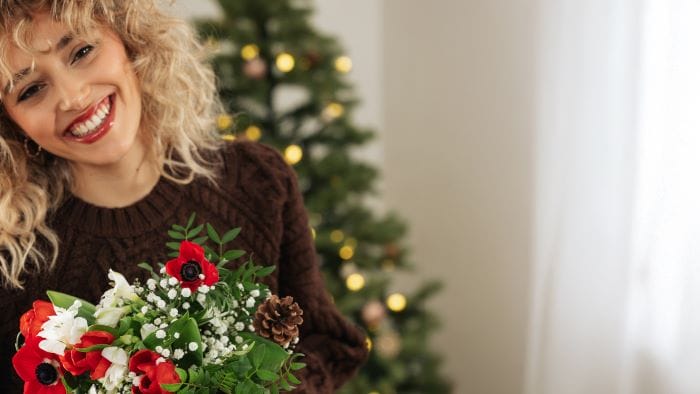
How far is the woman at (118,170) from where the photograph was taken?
4.12 ft

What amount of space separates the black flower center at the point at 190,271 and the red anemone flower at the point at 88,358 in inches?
4.8

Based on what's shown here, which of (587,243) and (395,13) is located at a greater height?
(395,13)

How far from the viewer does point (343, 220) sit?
2.24 metres

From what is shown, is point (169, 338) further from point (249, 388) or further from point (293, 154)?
point (293, 154)

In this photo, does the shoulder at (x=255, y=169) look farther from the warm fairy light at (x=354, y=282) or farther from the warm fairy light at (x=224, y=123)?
the warm fairy light at (x=354, y=282)

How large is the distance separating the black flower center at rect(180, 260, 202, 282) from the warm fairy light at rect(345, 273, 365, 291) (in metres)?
1.32

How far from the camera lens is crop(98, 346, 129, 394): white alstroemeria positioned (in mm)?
894

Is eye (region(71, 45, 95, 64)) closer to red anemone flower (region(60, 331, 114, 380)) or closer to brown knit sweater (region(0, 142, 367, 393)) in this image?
brown knit sweater (region(0, 142, 367, 393))

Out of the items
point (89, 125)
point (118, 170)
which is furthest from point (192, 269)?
point (118, 170)

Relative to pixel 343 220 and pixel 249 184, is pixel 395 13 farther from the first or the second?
pixel 249 184

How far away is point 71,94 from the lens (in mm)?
1249

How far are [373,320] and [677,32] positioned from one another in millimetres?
1187

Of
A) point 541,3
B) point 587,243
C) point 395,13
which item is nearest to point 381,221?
point 587,243

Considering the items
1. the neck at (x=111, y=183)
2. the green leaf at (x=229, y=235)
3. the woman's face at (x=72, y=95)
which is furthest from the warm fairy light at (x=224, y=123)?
the green leaf at (x=229, y=235)
